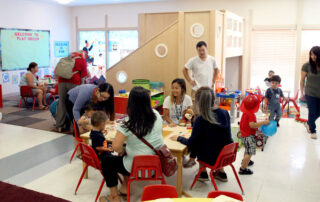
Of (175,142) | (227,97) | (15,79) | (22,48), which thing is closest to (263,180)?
(175,142)

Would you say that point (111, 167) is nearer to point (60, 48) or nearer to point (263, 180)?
point (263, 180)

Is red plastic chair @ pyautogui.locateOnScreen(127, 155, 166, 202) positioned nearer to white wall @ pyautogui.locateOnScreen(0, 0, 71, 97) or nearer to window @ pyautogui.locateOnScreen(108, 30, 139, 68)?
white wall @ pyautogui.locateOnScreen(0, 0, 71, 97)

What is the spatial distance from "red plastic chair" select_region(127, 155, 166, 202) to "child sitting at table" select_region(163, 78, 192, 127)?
1.41m

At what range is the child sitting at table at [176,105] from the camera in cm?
430

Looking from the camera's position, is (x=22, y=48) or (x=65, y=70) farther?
(x=22, y=48)

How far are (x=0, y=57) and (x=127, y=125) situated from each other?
8255 mm

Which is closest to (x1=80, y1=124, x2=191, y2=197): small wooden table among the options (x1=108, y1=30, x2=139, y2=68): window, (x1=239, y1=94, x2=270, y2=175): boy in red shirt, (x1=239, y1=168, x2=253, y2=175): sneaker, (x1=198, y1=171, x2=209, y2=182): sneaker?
(x1=198, y1=171, x2=209, y2=182): sneaker

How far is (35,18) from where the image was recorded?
10727 millimetres

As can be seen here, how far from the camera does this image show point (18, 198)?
136 inches

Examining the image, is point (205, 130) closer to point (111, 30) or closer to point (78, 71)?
point (78, 71)

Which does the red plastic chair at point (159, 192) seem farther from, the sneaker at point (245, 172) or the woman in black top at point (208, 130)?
the sneaker at point (245, 172)

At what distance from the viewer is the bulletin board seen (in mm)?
9664

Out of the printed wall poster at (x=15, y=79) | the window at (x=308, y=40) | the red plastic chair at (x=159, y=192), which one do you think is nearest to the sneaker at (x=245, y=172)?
the red plastic chair at (x=159, y=192)

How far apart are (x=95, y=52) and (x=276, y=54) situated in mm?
6743
